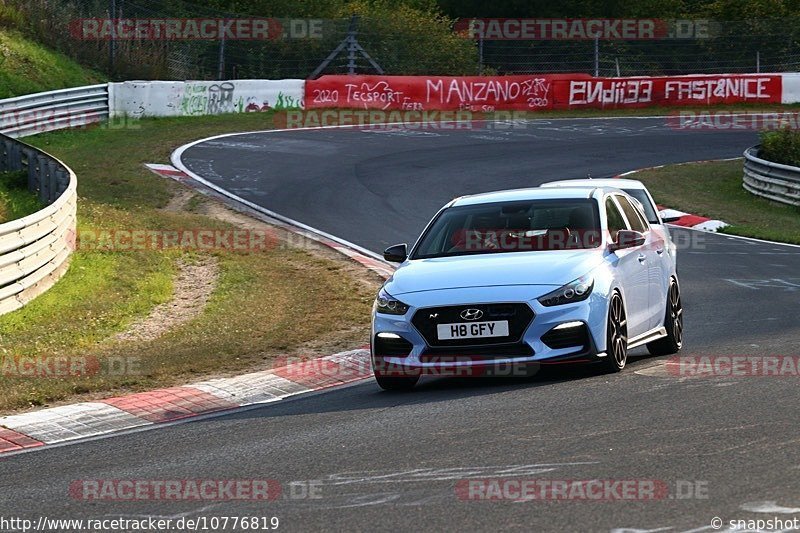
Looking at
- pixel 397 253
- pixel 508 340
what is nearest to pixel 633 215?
pixel 397 253

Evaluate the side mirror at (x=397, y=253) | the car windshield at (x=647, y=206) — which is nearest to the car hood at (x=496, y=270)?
the side mirror at (x=397, y=253)

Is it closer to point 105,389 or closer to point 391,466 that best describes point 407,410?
point 391,466

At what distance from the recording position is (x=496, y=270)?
10477 millimetres

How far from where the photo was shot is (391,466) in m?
7.52

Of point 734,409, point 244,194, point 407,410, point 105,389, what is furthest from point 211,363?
point 244,194

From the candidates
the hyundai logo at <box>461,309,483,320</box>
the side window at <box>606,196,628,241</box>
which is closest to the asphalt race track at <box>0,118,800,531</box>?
the hyundai logo at <box>461,309,483,320</box>

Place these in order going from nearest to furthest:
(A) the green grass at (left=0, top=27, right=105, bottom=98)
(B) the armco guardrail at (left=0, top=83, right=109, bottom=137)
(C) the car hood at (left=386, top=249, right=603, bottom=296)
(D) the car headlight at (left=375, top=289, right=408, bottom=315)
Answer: (C) the car hood at (left=386, top=249, right=603, bottom=296) → (D) the car headlight at (left=375, top=289, right=408, bottom=315) → (B) the armco guardrail at (left=0, top=83, right=109, bottom=137) → (A) the green grass at (left=0, top=27, right=105, bottom=98)

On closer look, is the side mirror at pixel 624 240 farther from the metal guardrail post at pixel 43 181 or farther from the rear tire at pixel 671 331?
the metal guardrail post at pixel 43 181

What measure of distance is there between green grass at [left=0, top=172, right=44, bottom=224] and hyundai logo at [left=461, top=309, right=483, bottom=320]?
13360mm

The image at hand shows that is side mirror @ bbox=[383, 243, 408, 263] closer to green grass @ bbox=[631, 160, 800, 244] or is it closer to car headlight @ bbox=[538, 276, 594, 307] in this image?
car headlight @ bbox=[538, 276, 594, 307]

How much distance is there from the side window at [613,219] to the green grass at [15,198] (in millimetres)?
12606

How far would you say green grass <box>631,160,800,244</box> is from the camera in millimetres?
25344

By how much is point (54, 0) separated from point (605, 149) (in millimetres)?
19337

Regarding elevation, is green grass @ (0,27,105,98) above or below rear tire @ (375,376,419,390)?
above
